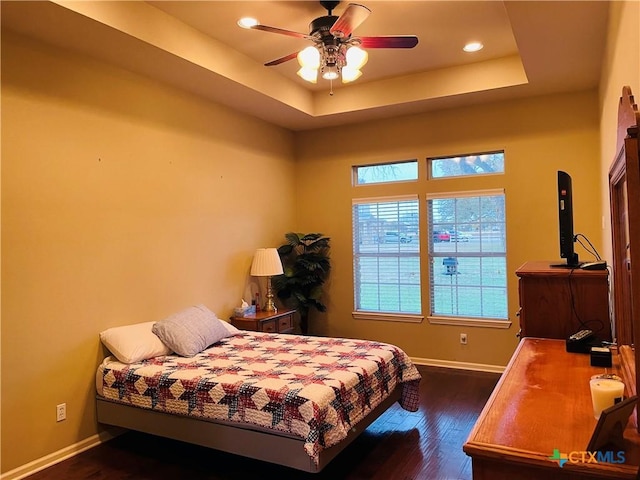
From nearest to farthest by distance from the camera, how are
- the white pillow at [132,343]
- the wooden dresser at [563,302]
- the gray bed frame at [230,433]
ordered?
the wooden dresser at [563,302] → the gray bed frame at [230,433] → the white pillow at [132,343]

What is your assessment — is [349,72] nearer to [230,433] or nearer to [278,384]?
[278,384]

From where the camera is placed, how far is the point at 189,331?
3.63m

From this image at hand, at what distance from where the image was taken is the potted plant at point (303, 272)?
215 inches

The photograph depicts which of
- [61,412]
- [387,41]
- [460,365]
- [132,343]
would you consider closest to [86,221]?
[132,343]

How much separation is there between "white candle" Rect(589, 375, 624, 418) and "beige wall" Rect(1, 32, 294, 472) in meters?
3.14

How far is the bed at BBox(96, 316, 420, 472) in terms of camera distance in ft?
8.52

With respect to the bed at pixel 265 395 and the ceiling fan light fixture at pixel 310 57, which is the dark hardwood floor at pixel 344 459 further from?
the ceiling fan light fixture at pixel 310 57

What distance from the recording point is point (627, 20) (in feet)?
6.41

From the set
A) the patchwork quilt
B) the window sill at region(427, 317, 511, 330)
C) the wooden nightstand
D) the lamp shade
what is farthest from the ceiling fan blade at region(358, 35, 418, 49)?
the window sill at region(427, 317, 511, 330)

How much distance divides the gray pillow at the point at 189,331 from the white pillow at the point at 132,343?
58mm

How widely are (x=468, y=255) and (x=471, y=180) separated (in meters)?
0.80

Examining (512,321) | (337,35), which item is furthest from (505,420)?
(512,321)

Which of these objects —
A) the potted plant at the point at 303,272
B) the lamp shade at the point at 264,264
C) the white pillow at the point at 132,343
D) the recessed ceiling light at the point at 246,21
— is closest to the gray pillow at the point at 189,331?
the white pillow at the point at 132,343

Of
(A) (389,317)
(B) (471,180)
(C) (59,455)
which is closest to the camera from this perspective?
(C) (59,455)
